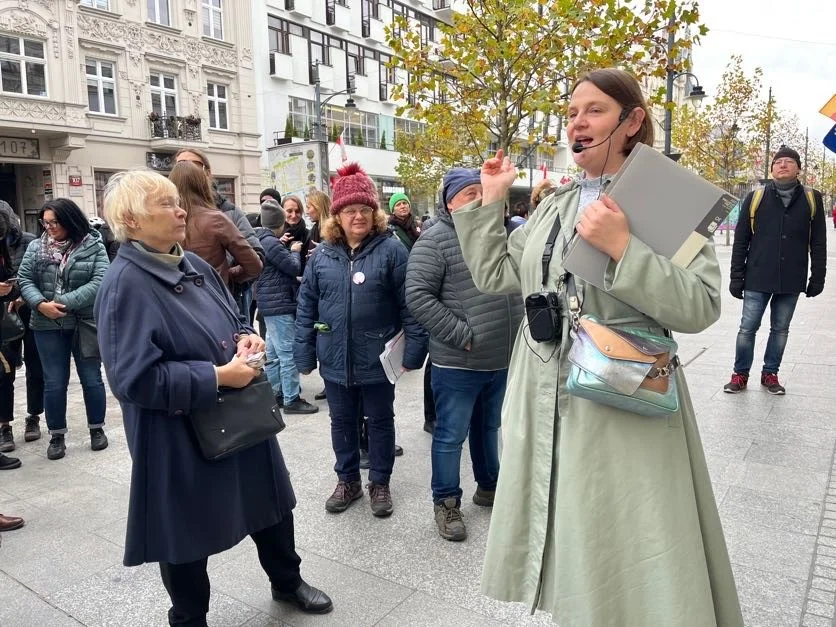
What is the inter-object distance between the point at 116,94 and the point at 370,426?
2270cm

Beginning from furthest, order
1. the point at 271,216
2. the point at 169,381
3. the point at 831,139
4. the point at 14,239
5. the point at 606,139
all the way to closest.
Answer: the point at 831,139, the point at 271,216, the point at 14,239, the point at 169,381, the point at 606,139

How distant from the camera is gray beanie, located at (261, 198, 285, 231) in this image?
20.5ft

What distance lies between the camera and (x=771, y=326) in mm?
5938

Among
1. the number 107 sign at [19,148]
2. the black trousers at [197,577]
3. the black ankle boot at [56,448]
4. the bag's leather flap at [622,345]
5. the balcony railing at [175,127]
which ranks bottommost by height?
the black ankle boot at [56,448]

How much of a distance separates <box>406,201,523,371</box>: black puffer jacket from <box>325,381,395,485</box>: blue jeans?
19.3 inches

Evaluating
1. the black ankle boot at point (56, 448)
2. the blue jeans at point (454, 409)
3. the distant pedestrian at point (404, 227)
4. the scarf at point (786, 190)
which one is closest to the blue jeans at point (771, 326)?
the scarf at point (786, 190)

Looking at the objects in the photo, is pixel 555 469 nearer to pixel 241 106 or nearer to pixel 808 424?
pixel 808 424

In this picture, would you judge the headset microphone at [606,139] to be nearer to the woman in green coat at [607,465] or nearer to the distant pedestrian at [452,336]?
the woman in green coat at [607,465]

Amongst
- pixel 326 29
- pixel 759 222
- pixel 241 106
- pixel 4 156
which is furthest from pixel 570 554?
pixel 326 29

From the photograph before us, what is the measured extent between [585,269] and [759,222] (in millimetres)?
4943

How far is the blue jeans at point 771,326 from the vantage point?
5879mm

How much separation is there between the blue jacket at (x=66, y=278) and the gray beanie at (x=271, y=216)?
165 centimetres

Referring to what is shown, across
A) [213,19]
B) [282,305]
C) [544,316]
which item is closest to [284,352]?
[282,305]

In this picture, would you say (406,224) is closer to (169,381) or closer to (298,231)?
(298,231)
